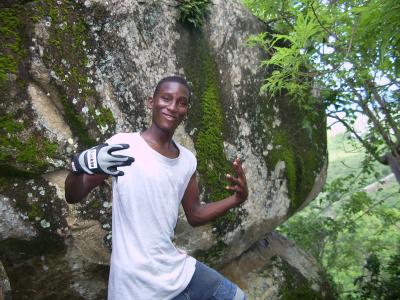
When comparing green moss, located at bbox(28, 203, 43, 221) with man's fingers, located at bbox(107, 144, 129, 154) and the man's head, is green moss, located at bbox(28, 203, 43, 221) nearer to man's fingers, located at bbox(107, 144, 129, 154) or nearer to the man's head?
the man's head

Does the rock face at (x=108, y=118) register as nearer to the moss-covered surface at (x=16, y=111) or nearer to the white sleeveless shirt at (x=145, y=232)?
the moss-covered surface at (x=16, y=111)

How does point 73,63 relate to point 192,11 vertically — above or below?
below

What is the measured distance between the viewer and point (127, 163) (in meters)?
2.17

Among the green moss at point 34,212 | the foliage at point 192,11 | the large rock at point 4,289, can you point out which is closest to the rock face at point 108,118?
the green moss at point 34,212

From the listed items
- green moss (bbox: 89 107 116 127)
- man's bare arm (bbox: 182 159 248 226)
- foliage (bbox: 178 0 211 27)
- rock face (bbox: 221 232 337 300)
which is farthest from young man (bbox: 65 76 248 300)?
rock face (bbox: 221 232 337 300)

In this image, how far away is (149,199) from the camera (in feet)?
7.97

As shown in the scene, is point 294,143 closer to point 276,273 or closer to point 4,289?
point 276,273

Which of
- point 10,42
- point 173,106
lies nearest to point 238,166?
point 173,106

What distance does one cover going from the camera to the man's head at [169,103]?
2.74 m

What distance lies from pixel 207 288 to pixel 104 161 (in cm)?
131

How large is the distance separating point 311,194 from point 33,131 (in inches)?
173

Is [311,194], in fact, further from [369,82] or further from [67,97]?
[67,97]

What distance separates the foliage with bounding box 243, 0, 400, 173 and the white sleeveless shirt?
180 cm

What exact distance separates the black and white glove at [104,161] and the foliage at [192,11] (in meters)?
2.92
